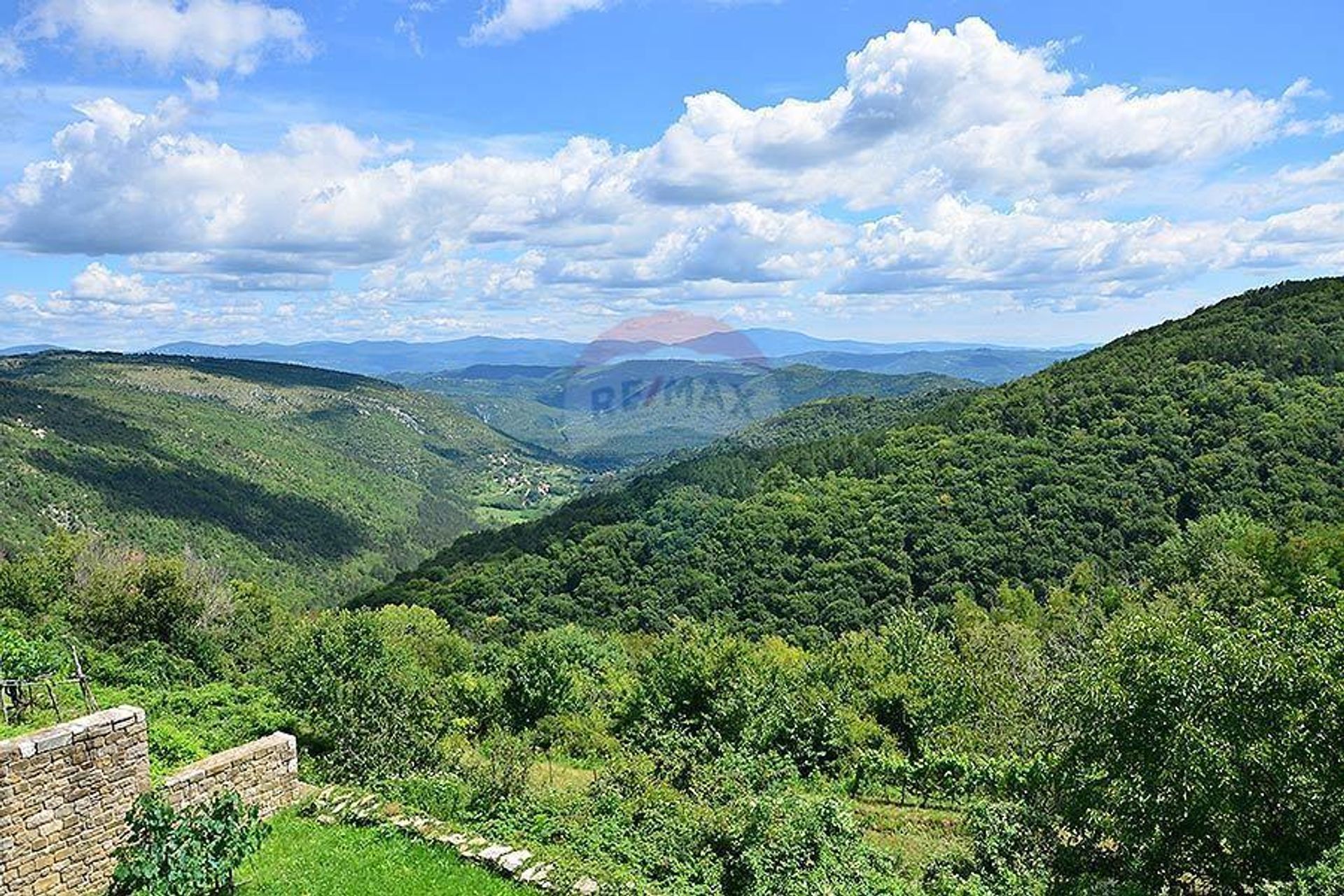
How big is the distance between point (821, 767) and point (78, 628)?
92.2ft

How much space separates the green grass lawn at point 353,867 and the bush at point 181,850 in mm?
533

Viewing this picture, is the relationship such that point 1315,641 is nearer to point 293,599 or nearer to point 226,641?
point 226,641

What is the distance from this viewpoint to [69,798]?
9.40 m

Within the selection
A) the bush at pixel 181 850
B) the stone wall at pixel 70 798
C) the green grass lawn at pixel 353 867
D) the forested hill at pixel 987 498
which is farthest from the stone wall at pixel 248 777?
the forested hill at pixel 987 498

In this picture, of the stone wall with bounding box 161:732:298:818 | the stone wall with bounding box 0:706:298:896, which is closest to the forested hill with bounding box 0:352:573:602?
the stone wall with bounding box 161:732:298:818

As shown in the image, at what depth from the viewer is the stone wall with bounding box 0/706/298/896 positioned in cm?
894

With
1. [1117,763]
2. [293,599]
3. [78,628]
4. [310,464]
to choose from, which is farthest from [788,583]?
[310,464]

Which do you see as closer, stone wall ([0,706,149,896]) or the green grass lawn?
stone wall ([0,706,149,896])

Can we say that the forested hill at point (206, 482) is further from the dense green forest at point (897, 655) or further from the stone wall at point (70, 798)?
the stone wall at point (70, 798)

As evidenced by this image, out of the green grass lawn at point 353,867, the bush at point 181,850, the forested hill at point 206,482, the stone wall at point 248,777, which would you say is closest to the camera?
the bush at point 181,850

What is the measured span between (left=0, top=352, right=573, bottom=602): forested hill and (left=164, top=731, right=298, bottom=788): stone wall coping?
73562 millimetres

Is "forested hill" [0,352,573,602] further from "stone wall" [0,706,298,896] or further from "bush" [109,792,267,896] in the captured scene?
"bush" [109,792,267,896]

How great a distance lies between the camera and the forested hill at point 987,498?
53.2 m

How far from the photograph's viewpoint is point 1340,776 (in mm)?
10062
